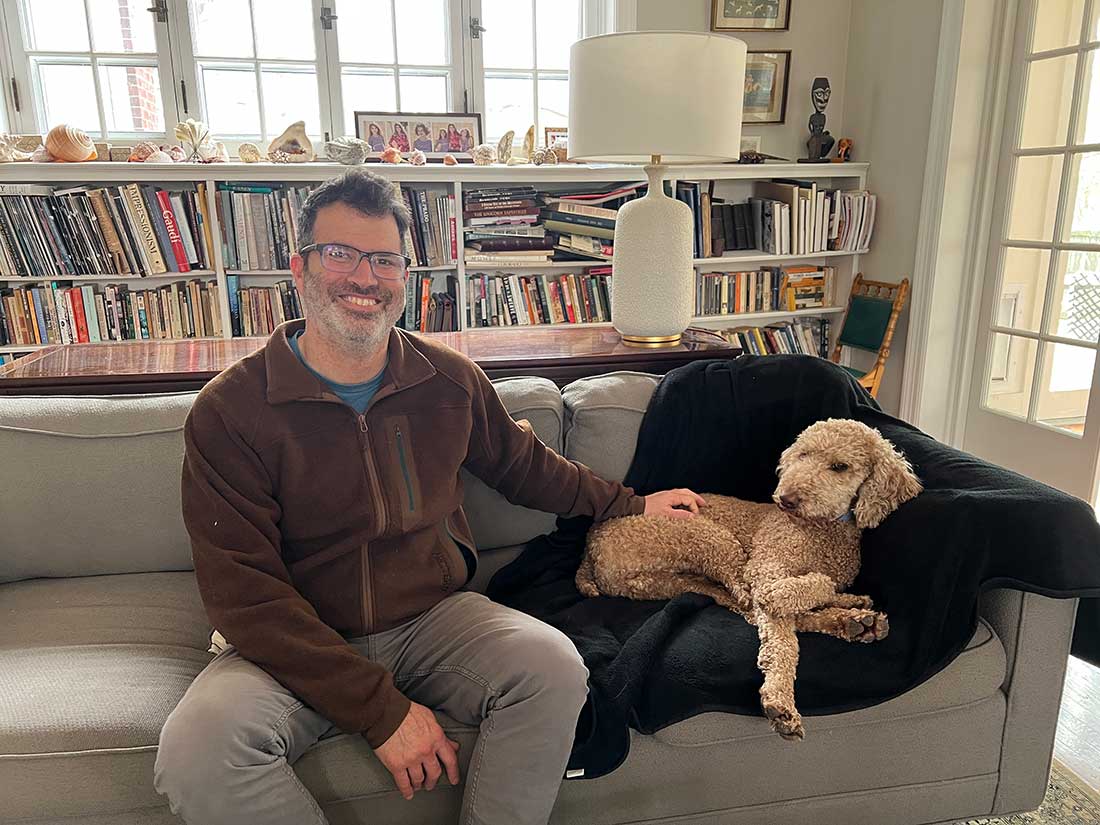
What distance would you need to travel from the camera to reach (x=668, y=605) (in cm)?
157

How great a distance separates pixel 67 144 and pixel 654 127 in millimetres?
2123

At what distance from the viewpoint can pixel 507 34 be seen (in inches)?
139

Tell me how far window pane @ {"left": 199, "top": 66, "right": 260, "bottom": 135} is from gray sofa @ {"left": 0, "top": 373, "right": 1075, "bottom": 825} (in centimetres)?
196

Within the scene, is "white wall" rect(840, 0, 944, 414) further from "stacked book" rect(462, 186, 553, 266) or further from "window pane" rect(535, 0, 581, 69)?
"stacked book" rect(462, 186, 553, 266)

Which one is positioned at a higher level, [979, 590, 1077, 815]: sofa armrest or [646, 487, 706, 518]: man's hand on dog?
[646, 487, 706, 518]: man's hand on dog

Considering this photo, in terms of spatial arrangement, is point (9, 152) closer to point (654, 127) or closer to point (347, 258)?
point (347, 258)

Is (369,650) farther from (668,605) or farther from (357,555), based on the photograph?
(668,605)

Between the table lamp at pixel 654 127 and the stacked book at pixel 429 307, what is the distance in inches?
50.3

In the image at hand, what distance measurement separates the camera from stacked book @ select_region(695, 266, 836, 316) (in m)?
3.68

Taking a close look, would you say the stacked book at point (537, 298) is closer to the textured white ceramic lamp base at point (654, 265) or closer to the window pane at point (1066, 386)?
the textured white ceramic lamp base at point (654, 265)

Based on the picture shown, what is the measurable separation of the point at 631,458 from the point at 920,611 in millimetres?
687

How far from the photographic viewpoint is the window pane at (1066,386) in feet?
9.55

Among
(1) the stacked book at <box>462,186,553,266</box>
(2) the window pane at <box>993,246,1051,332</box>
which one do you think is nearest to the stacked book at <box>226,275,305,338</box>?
(1) the stacked book at <box>462,186,553,266</box>

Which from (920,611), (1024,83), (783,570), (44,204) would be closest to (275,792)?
(783,570)
